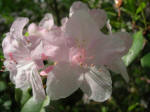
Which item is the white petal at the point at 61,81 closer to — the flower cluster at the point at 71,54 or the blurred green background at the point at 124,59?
the flower cluster at the point at 71,54

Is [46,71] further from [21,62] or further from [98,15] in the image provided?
[98,15]

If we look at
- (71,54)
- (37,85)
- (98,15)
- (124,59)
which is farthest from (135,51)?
(37,85)

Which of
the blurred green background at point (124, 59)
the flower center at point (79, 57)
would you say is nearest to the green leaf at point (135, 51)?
the blurred green background at point (124, 59)

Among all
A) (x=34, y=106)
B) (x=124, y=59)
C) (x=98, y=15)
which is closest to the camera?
(x=98, y=15)

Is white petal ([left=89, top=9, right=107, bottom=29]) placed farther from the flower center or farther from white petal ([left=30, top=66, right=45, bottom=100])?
white petal ([left=30, top=66, right=45, bottom=100])

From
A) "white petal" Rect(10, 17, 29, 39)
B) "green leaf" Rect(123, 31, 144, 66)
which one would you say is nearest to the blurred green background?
"green leaf" Rect(123, 31, 144, 66)

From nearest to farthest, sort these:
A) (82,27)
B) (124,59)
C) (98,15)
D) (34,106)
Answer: (82,27) < (98,15) < (34,106) < (124,59)

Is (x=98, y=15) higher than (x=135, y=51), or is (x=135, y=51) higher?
(x=98, y=15)
